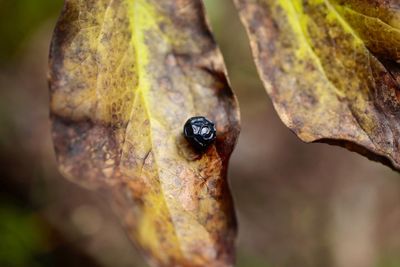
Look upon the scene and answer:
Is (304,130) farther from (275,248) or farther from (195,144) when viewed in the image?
(275,248)

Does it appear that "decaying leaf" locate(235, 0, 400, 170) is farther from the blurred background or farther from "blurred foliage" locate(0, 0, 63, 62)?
the blurred background

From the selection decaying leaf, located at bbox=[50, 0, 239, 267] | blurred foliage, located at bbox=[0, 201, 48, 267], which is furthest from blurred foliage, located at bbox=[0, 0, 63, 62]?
decaying leaf, located at bbox=[50, 0, 239, 267]

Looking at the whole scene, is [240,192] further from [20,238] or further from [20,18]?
[20,18]

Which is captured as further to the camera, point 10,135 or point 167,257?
point 10,135

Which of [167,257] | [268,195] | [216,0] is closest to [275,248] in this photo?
[268,195]

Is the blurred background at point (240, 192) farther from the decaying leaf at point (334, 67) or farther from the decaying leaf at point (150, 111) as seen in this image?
the decaying leaf at point (334, 67)

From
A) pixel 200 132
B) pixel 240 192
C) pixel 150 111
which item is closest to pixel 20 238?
pixel 240 192
